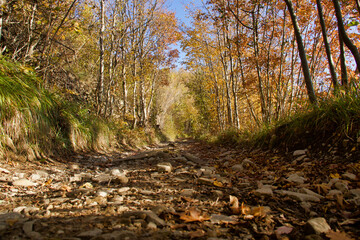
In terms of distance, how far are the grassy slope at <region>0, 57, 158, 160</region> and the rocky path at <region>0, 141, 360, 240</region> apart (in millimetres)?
498

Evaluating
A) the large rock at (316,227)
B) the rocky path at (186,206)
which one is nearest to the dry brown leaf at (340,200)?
the rocky path at (186,206)

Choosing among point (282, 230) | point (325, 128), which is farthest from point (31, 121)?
point (325, 128)

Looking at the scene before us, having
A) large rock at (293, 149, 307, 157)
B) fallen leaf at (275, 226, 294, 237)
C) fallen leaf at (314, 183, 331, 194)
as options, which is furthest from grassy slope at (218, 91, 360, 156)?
fallen leaf at (275, 226, 294, 237)

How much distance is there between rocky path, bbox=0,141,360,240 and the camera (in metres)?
1.10

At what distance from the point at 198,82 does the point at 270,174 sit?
18.0 m

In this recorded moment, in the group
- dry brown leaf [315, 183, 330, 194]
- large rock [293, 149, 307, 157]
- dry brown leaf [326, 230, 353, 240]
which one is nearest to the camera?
dry brown leaf [326, 230, 353, 240]

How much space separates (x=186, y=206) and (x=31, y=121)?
319 cm

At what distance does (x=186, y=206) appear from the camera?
1.54 metres

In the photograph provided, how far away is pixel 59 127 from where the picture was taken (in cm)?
434

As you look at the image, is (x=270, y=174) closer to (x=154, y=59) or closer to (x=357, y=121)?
(x=357, y=121)

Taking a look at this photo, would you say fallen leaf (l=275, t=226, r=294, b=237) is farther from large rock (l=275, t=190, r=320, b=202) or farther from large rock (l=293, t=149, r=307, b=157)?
large rock (l=293, t=149, r=307, b=157)

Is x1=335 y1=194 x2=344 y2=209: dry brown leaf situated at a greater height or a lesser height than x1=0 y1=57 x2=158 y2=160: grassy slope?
lesser

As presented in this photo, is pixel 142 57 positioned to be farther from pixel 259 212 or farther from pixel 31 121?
pixel 259 212

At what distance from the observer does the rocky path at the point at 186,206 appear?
110 centimetres
